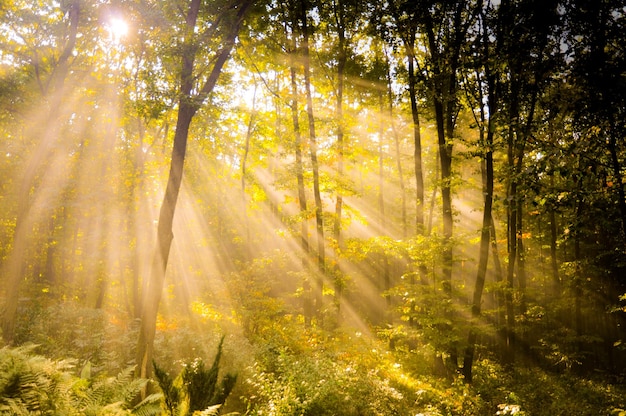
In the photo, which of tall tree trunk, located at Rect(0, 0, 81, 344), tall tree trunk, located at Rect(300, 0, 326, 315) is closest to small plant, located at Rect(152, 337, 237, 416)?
tall tree trunk, located at Rect(300, 0, 326, 315)

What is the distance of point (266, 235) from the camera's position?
98.5 feet

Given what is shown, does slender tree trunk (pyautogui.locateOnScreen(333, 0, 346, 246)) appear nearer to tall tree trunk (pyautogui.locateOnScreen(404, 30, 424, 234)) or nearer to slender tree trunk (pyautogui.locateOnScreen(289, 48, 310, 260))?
slender tree trunk (pyautogui.locateOnScreen(289, 48, 310, 260))

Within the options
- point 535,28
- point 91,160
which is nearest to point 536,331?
point 535,28

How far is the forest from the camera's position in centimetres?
657

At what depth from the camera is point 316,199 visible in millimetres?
13023

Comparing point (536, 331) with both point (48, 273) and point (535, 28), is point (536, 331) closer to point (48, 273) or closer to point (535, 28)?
point (535, 28)

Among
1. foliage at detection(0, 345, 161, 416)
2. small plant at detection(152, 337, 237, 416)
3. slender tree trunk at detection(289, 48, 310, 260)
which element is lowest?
small plant at detection(152, 337, 237, 416)

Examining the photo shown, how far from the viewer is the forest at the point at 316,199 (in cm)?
657

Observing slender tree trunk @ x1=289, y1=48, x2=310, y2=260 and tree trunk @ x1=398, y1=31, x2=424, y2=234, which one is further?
slender tree trunk @ x1=289, y1=48, x2=310, y2=260

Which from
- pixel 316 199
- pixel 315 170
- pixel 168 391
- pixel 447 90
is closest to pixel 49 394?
pixel 168 391

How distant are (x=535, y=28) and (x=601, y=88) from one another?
9.08 feet

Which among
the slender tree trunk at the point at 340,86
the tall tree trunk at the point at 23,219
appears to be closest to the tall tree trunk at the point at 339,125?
the slender tree trunk at the point at 340,86

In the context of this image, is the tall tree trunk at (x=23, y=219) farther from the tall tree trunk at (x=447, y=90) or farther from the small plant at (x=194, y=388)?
the tall tree trunk at (x=447, y=90)

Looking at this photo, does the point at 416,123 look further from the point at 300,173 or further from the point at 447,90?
the point at 300,173
